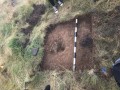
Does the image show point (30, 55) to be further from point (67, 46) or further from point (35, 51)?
point (67, 46)

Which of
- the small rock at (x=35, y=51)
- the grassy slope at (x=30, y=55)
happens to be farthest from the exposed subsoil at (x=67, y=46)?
the small rock at (x=35, y=51)

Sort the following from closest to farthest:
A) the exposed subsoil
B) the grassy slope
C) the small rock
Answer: the grassy slope < the exposed subsoil < the small rock

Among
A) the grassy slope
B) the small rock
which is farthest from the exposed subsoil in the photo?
the small rock

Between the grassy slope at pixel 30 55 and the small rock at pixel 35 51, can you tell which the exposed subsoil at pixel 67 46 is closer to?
the grassy slope at pixel 30 55

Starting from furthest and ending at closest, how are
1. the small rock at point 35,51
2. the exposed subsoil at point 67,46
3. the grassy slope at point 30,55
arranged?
1. the small rock at point 35,51
2. the exposed subsoil at point 67,46
3. the grassy slope at point 30,55

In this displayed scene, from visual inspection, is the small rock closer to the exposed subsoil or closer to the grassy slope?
the grassy slope

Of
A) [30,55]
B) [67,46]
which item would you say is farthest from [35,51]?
[67,46]
